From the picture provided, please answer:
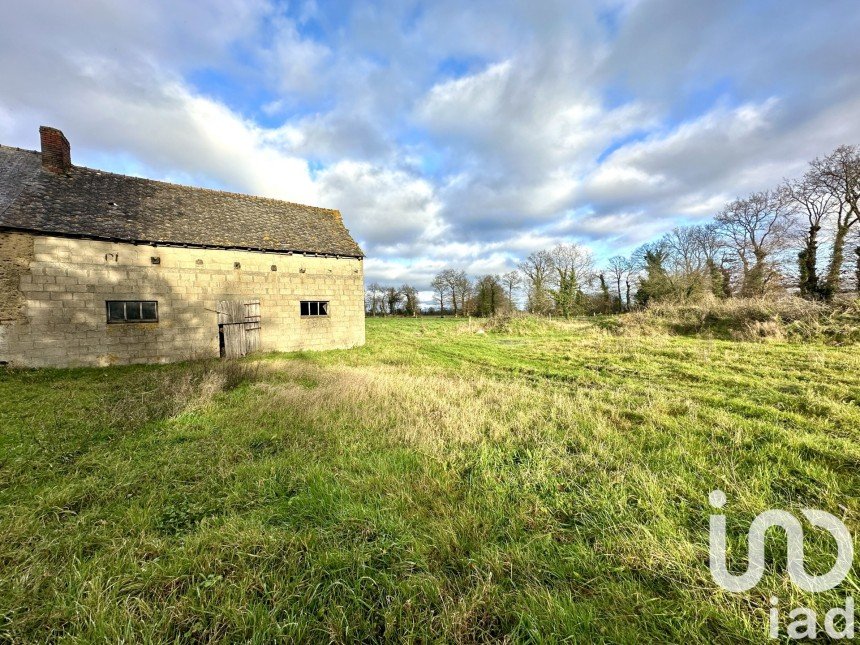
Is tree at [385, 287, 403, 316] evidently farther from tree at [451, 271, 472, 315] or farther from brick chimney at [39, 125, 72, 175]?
brick chimney at [39, 125, 72, 175]

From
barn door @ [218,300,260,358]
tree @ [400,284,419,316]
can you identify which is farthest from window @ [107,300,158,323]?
tree @ [400,284,419,316]

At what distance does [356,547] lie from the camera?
262 centimetres

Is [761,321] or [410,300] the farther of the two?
[410,300]

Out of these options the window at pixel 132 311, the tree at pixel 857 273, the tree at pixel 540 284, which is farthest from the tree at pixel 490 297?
the window at pixel 132 311

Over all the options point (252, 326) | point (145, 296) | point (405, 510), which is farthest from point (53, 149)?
point (405, 510)

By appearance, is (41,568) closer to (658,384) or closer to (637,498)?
(637,498)

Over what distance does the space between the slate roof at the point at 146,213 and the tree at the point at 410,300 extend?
4558 cm

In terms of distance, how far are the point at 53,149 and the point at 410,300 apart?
176 ft

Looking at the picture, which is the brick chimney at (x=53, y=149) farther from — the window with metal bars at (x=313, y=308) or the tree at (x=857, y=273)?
the tree at (x=857, y=273)

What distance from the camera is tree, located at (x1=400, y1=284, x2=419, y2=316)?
6328 cm

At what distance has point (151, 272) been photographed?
39.2 ft

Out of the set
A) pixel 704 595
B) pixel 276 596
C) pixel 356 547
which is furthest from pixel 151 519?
pixel 704 595
